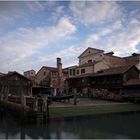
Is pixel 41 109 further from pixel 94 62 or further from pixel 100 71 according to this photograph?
pixel 94 62

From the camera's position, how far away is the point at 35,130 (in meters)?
22.3

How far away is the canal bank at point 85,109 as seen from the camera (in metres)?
28.1

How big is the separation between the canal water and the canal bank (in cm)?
136

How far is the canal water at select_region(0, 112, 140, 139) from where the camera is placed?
67.1 ft

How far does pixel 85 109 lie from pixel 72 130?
27.6 ft

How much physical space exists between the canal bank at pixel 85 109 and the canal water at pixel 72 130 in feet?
4.45

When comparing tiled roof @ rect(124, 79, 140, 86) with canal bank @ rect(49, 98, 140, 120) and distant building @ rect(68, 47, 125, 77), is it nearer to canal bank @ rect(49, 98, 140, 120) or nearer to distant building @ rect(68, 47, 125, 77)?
canal bank @ rect(49, 98, 140, 120)

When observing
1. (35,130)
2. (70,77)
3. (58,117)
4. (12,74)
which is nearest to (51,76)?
(70,77)

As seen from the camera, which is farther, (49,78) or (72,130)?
(49,78)

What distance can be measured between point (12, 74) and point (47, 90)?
10.2 meters

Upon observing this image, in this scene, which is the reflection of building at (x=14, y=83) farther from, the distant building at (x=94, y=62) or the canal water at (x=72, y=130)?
the canal water at (x=72, y=130)

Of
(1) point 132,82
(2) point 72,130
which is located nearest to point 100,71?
(1) point 132,82

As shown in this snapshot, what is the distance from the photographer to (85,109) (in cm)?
3114

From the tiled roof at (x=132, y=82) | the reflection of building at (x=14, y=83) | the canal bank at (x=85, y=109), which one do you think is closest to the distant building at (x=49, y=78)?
the reflection of building at (x=14, y=83)
